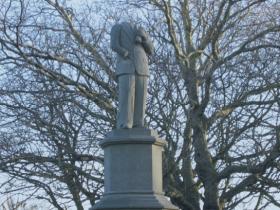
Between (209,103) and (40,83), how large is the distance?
175 inches

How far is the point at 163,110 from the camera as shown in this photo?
18.3 metres

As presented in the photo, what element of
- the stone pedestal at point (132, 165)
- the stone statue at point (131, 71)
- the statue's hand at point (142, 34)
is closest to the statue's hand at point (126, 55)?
the stone statue at point (131, 71)

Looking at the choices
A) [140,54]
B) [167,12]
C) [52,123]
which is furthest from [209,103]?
[140,54]

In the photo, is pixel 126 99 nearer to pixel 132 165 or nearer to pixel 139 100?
pixel 139 100

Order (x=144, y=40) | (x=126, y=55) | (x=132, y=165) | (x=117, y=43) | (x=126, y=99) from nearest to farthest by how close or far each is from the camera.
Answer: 1. (x=132, y=165)
2. (x=126, y=99)
3. (x=126, y=55)
4. (x=117, y=43)
5. (x=144, y=40)

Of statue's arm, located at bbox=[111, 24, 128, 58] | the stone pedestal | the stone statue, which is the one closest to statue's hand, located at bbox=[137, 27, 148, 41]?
the stone statue

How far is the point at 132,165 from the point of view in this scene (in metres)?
11.7

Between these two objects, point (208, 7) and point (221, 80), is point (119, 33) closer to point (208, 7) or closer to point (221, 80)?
point (221, 80)

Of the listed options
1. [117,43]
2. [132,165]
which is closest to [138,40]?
[117,43]

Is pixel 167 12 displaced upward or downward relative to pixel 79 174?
upward

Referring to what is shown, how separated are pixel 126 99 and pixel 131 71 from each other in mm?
467

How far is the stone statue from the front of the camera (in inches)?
473

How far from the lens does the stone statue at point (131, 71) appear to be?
39.4 feet

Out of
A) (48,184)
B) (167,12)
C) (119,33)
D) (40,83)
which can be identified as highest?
(167,12)
